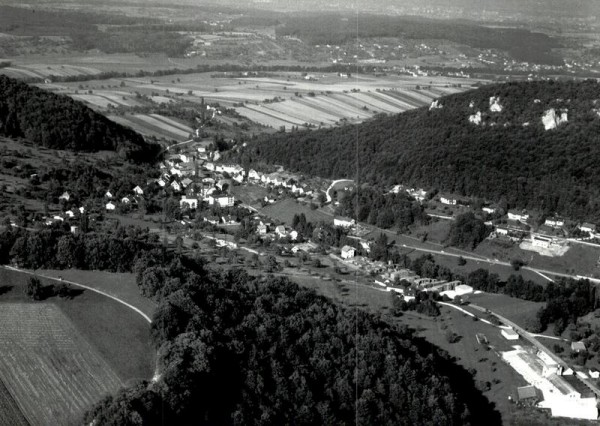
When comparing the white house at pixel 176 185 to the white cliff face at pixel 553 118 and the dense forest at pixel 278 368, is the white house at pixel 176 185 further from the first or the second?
the white cliff face at pixel 553 118

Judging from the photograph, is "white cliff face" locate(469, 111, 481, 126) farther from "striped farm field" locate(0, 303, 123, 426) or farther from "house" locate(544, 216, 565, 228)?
"striped farm field" locate(0, 303, 123, 426)

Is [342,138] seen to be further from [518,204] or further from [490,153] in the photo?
[518,204]

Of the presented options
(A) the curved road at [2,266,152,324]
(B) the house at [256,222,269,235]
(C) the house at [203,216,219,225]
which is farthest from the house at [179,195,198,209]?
(A) the curved road at [2,266,152,324]

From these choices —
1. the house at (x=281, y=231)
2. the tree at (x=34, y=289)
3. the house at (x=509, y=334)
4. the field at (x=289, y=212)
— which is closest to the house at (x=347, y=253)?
the house at (x=281, y=231)

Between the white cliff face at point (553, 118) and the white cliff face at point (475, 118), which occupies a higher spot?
the white cliff face at point (553, 118)

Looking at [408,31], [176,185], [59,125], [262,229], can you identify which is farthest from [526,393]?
[408,31]

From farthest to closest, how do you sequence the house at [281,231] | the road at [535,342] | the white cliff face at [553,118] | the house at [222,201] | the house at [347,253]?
the white cliff face at [553,118]
the house at [222,201]
the house at [281,231]
the house at [347,253]
the road at [535,342]

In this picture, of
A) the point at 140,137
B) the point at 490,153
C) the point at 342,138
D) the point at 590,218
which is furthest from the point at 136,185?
the point at 590,218
